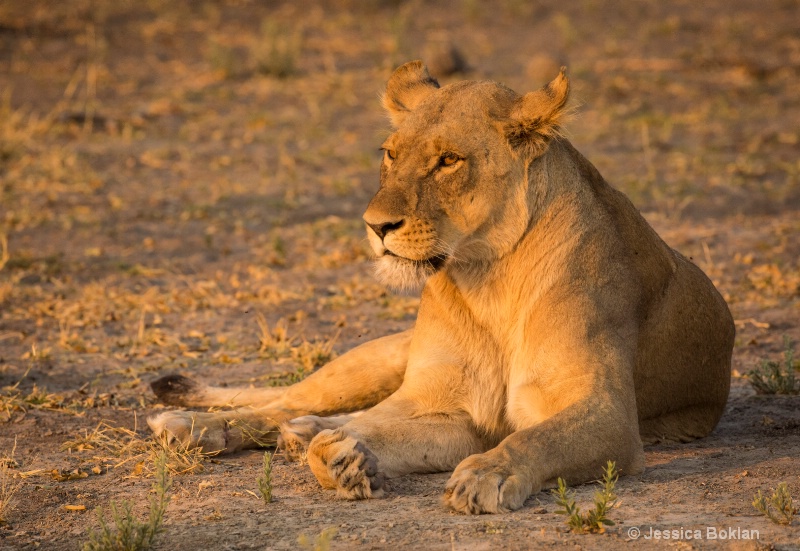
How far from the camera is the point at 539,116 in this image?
13.8ft

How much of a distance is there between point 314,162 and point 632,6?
8.54 metres

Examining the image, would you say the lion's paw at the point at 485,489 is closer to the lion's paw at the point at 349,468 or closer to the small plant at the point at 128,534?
the lion's paw at the point at 349,468

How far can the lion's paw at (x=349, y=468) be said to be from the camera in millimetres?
3904

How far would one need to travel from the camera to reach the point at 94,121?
12.5 m

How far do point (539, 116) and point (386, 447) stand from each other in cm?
129

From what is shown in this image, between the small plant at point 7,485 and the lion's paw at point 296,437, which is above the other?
the lion's paw at point 296,437

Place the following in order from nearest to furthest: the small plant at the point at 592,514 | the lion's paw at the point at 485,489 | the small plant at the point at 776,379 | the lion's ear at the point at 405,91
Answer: the small plant at the point at 592,514
the lion's paw at the point at 485,489
the lion's ear at the point at 405,91
the small plant at the point at 776,379

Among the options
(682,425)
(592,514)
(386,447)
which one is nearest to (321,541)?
(592,514)

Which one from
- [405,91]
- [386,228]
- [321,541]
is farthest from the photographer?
[405,91]

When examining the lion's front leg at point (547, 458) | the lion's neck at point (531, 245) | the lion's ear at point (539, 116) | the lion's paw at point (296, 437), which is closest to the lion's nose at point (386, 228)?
the lion's neck at point (531, 245)

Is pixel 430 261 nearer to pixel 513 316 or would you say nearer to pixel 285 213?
pixel 513 316

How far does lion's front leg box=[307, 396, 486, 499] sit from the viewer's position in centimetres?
392

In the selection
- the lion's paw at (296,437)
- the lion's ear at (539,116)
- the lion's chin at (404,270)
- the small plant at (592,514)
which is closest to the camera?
the small plant at (592,514)

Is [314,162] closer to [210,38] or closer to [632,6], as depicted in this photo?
[210,38]
